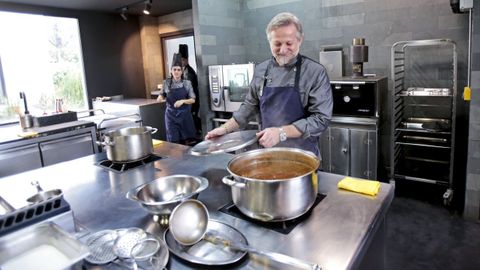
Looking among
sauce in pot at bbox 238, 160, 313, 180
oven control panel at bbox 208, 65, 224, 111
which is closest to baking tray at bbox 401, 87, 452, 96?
oven control panel at bbox 208, 65, 224, 111

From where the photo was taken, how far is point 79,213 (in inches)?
52.5

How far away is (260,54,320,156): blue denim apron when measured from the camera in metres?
1.94

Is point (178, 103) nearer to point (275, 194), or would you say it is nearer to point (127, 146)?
point (127, 146)

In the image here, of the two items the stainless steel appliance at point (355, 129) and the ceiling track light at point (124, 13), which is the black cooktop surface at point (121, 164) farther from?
the ceiling track light at point (124, 13)

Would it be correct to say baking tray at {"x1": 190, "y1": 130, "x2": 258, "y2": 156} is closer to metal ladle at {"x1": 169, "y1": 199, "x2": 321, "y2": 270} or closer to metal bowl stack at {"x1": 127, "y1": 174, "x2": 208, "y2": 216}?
metal bowl stack at {"x1": 127, "y1": 174, "x2": 208, "y2": 216}

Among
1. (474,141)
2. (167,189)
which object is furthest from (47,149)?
(474,141)

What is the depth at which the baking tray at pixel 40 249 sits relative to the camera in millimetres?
827

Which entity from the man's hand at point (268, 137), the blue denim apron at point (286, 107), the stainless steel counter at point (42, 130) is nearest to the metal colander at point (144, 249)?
the man's hand at point (268, 137)

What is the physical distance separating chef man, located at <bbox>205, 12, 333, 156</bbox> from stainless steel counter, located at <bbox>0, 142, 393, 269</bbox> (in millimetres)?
309

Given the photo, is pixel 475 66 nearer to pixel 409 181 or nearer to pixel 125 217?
pixel 409 181

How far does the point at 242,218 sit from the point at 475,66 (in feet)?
8.10

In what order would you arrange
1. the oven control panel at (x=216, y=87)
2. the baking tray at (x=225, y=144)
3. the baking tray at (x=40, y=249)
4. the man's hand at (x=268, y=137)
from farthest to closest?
the oven control panel at (x=216, y=87) → the man's hand at (x=268, y=137) → the baking tray at (x=225, y=144) → the baking tray at (x=40, y=249)

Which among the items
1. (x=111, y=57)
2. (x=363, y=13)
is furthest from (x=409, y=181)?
(x=111, y=57)

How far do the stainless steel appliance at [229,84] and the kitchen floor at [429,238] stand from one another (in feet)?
6.81
